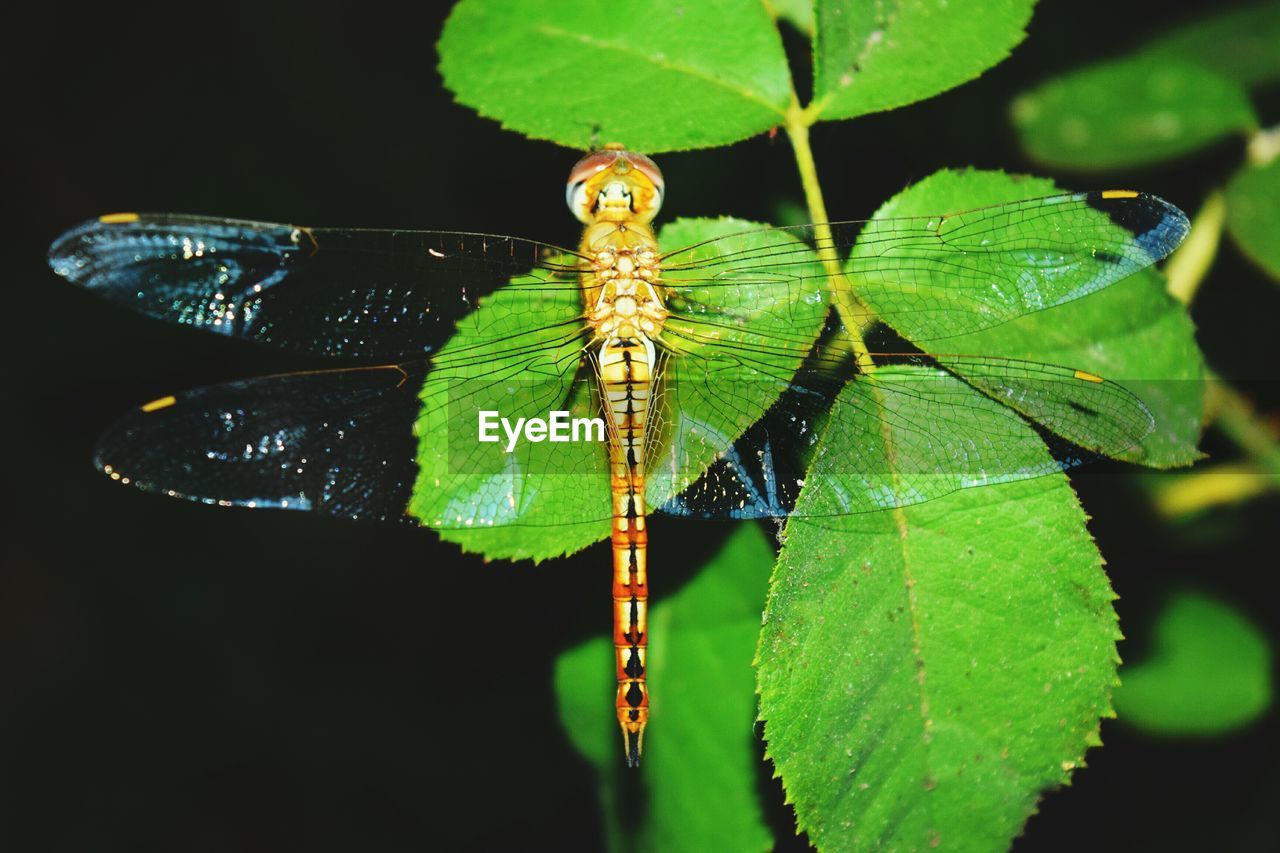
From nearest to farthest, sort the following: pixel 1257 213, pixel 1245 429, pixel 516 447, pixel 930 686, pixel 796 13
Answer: pixel 930 686 < pixel 516 447 < pixel 1257 213 < pixel 796 13 < pixel 1245 429

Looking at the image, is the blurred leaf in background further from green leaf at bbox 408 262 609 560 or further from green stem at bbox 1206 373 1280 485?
green leaf at bbox 408 262 609 560

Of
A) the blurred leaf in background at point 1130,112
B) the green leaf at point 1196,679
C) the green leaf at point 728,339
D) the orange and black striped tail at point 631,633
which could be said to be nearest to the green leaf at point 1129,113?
the blurred leaf in background at point 1130,112

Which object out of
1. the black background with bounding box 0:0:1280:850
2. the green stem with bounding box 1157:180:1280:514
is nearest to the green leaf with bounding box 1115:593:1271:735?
the black background with bounding box 0:0:1280:850

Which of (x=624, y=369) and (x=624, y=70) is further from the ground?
(x=624, y=70)

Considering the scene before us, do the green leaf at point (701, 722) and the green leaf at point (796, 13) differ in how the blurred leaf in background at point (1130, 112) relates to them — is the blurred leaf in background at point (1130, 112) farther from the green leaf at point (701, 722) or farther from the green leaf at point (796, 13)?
the green leaf at point (701, 722)

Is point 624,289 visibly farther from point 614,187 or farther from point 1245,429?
point 1245,429

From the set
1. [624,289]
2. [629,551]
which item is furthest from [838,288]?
[629,551]

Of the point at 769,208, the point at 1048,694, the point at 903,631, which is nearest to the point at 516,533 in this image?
the point at 903,631

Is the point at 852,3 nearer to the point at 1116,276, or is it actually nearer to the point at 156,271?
the point at 1116,276
